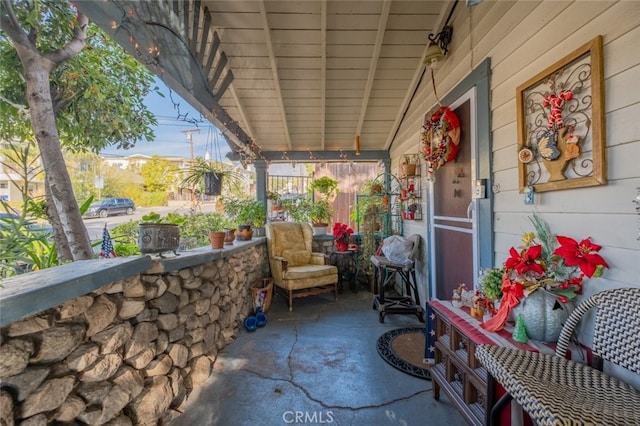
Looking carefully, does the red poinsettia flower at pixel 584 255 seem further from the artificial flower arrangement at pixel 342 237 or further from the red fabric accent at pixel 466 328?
the artificial flower arrangement at pixel 342 237

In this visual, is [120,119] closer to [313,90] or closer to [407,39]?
[313,90]

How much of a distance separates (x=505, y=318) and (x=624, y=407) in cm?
51

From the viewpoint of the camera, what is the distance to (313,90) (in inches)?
128

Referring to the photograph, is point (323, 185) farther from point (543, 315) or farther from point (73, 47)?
point (543, 315)

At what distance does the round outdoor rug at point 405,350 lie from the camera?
205cm

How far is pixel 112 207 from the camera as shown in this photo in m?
2.57

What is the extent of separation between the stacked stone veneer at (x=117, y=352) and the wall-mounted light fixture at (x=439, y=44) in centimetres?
262

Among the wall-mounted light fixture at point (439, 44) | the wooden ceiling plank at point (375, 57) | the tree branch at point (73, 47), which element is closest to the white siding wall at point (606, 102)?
the wall-mounted light fixture at point (439, 44)

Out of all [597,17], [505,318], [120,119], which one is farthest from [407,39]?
[120,119]

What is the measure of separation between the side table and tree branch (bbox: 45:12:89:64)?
3.41 metres

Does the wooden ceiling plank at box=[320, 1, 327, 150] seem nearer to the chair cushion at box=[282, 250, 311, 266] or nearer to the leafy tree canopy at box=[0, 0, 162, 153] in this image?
the leafy tree canopy at box=[0, 0, 162, 153]

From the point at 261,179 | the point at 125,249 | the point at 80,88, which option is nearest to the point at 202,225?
the point at 125,249


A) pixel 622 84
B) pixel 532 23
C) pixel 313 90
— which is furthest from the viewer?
pixel 313 90

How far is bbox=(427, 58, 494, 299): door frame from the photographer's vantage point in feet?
6.16
